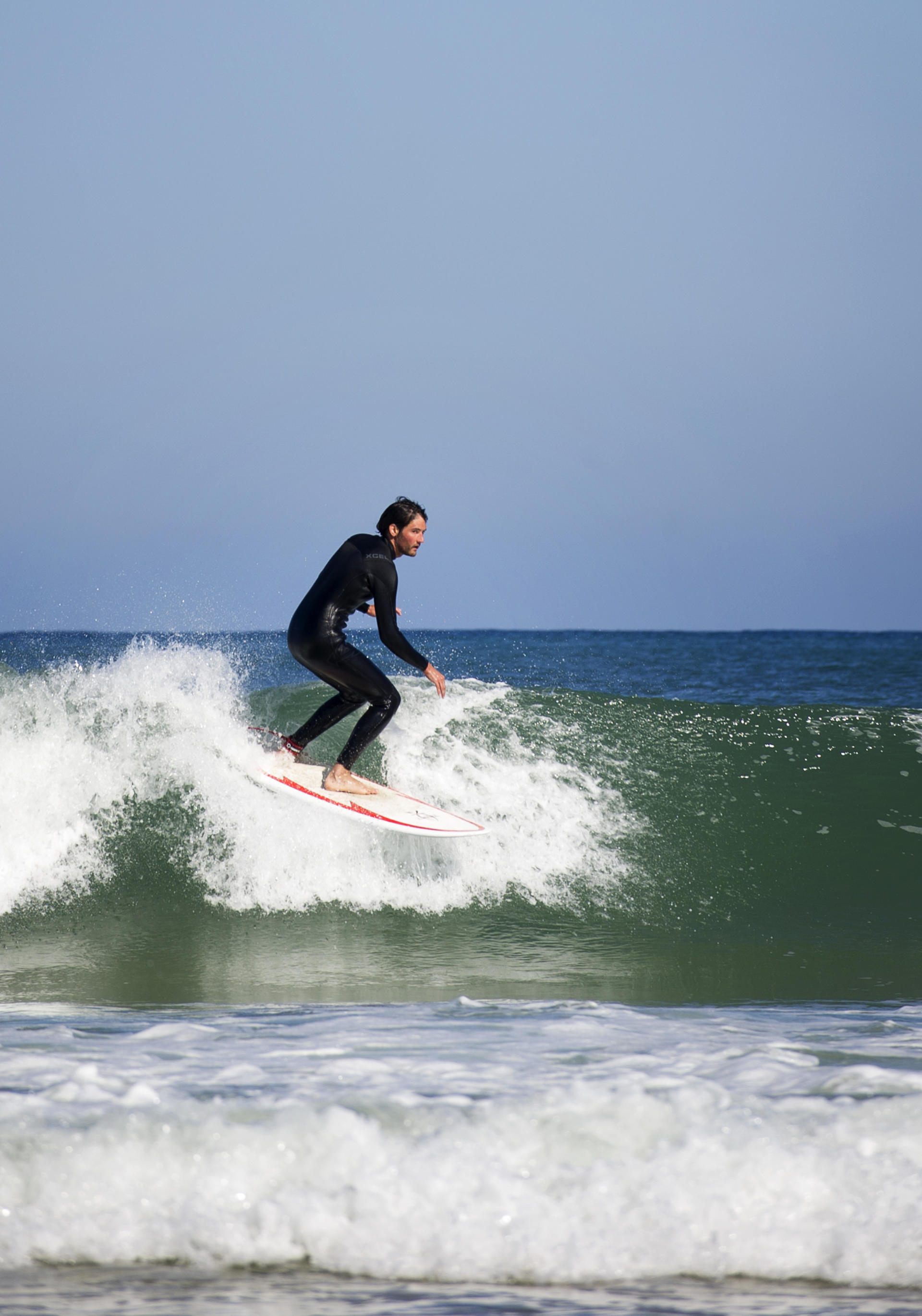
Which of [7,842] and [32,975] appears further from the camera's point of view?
[7,842]

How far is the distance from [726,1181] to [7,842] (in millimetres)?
5202

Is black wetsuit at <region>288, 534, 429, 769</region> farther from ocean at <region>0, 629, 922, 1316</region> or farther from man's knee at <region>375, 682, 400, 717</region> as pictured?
ocean at <region>0, 629, 922, 1316</region>

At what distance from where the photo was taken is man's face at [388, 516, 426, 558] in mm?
6133

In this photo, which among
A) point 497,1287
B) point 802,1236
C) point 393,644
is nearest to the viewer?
point 497,1287

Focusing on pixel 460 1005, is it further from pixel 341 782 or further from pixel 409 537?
pixel 409 537

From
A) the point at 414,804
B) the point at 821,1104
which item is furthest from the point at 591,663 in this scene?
the point at 821,1104

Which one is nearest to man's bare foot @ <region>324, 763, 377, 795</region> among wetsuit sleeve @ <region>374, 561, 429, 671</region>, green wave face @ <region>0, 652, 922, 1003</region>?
green wave face @ <region>0, 652, 922, 1003</region>

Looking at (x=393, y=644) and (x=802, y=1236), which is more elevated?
(x=393, y=644)

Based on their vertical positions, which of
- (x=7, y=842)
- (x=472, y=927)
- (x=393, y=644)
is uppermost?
(x=393, y=644)

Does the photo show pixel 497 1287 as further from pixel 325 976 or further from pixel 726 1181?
pixel 325 976

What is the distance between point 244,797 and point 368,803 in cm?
90

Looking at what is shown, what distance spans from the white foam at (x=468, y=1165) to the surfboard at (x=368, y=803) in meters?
3.09

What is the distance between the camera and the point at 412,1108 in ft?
9.77

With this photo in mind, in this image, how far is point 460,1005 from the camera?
439cm
